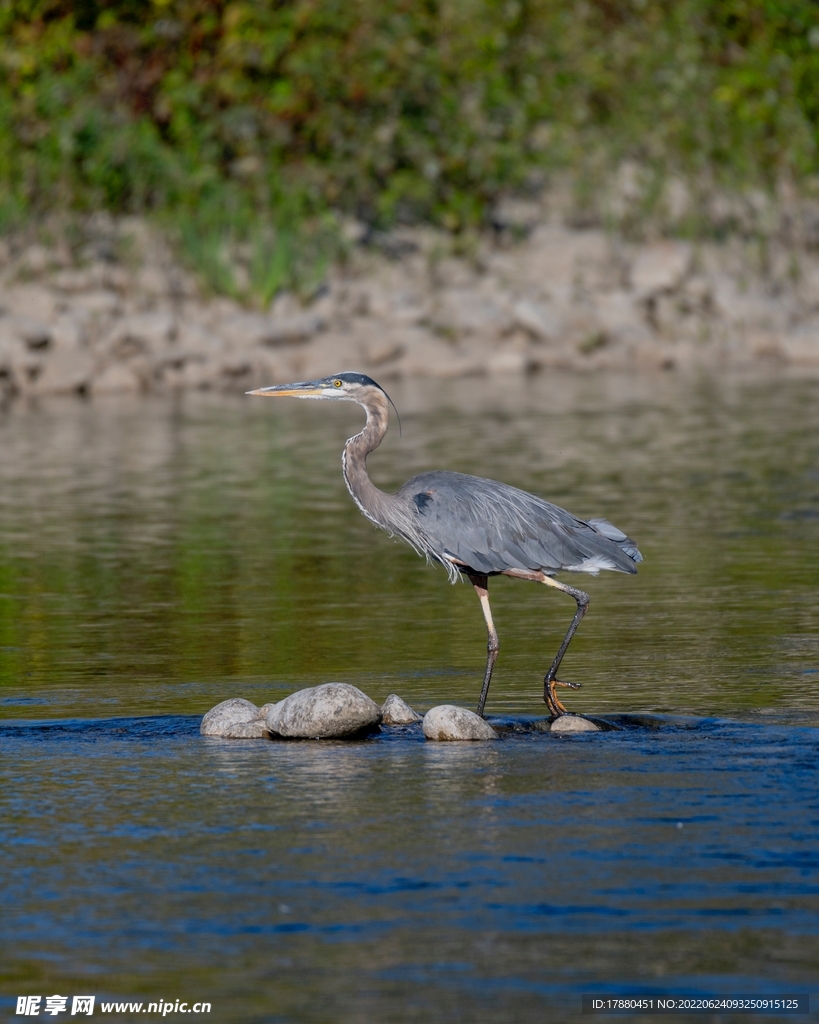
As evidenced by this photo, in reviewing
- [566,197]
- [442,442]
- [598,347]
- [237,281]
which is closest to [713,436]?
[442,442]

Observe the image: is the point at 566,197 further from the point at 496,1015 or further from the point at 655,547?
the point at 496,1015

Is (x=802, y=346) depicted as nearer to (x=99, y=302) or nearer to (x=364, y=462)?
(x=99, y=302)

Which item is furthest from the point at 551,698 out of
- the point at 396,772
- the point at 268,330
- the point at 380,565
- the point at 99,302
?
the point at 99,302

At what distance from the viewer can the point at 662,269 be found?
28.3m

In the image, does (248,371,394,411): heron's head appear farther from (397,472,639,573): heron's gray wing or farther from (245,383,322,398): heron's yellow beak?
(397,472,639,573): heron's gray wing

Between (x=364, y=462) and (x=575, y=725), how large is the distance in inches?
71.8

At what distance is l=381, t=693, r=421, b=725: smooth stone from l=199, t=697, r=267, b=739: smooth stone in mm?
542

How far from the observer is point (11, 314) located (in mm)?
25812

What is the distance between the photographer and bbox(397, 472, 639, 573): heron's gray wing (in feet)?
27.7

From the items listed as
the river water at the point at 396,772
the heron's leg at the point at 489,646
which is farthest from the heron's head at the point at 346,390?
the river water at the point at 396,772

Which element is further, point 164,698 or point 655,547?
point 655,547

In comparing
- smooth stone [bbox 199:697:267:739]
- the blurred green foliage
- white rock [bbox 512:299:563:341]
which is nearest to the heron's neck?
smooth stone [bbox 199:697:267:739]

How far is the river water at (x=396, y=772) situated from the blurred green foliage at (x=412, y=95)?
15233 millimetres

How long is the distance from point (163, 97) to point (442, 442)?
13329mm
